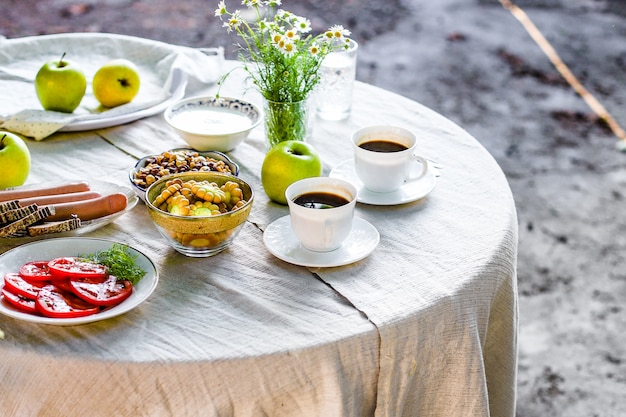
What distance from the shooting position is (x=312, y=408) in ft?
3.51

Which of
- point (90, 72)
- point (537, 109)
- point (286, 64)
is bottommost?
point (537, 109)

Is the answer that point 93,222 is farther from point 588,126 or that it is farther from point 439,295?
point 588,126

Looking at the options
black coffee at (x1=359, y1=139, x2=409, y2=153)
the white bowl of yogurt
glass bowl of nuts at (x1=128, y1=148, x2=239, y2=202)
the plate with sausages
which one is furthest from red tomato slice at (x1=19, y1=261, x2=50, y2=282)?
black coffee at (x1=359, y1=139, x2=409, y2=153)

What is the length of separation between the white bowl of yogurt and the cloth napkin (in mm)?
97

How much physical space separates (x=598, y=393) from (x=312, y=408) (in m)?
1.34

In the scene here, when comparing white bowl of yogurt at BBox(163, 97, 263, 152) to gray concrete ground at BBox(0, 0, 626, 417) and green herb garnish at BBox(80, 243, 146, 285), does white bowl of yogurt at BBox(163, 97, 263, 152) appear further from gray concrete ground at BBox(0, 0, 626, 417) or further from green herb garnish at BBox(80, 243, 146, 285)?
gray concrete ground at BBox(0, 0, 626, 417)

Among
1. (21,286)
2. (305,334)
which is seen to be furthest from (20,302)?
(305,334)

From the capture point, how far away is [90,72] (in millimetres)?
1958

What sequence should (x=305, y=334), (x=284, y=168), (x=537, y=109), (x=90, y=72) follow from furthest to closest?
(x=537, y=109)
(x=90, y=72)
(x=284, y=168)
(x=305, y=334)

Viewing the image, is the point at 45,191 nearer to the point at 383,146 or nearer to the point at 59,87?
the point at 59,87

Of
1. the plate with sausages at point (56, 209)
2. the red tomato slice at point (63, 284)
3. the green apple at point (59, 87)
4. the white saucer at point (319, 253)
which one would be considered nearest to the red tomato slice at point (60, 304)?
the red tomato slice at point (63, 284)

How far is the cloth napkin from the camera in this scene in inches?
65.9

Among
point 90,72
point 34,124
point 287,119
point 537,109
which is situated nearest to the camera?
point 287,119

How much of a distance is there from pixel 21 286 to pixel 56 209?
0.21m
